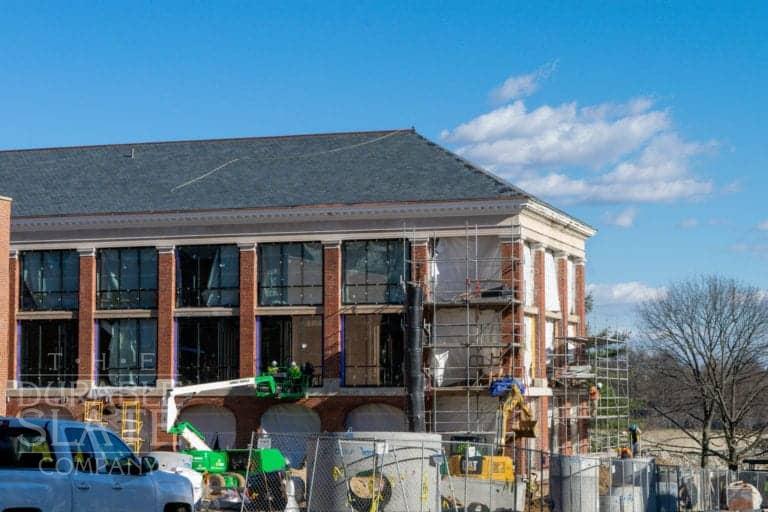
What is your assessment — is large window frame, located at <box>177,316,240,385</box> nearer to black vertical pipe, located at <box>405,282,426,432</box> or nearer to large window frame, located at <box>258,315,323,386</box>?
large window frame, located at <box>258,315,323,386</box>

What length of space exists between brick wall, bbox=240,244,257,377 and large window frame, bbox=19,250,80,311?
7.95 meters

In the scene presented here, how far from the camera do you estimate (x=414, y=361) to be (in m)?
50.6

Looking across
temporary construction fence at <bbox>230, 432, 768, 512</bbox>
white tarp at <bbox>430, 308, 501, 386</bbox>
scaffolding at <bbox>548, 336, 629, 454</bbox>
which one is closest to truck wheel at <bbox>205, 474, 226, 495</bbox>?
temporary construction fence at <bbox>230, 432, 768, 512</bbox>

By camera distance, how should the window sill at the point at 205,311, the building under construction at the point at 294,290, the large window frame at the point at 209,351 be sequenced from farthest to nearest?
the large window frame at the point at 209,351 → the window sill at the point at 205,311 → the building under construction at the point at 294,290

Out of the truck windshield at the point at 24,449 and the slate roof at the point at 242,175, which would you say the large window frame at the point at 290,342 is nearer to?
the slate roof at the point at 242,175

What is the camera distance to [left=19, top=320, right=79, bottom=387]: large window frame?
57438 mm

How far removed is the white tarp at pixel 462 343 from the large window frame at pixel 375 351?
1514mm

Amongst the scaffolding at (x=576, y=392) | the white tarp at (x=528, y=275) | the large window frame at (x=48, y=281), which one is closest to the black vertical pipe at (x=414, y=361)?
the white tarp at (x=528, y=275)

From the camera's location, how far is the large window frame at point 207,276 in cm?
5604

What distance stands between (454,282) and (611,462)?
1920 centimetres

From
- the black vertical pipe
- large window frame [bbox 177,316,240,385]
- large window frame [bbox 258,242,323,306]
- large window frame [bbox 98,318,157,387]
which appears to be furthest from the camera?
large window frame [bbox 98,318,157,387]

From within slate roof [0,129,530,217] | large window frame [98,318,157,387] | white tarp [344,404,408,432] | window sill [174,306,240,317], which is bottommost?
white tarp [344,404,408,432]

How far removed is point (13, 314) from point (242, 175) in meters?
11.9

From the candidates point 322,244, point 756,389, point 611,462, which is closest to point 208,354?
point 322,244
